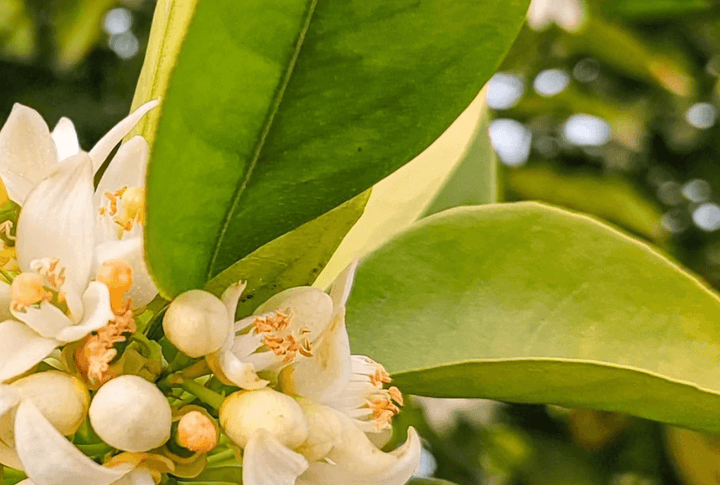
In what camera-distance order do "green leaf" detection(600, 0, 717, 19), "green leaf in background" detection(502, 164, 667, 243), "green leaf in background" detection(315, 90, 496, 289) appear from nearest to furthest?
"green leaf in background" detection(315, 90, 496, 289) < "green leaf" detection(600, 0, 717, 19) < "green leaf in background" detection(502, 164, 667, 243)

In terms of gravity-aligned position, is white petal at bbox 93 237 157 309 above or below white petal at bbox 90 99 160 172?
below

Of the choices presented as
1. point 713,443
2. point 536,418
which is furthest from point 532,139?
point 713,443

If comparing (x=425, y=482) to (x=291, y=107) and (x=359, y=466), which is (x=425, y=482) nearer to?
(x=359, y=466)

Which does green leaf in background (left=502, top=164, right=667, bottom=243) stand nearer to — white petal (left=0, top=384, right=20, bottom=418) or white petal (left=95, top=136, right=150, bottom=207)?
white petal (left=95, top=136, right=150, bottom=207)

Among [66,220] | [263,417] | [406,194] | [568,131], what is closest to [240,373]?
[263,417]

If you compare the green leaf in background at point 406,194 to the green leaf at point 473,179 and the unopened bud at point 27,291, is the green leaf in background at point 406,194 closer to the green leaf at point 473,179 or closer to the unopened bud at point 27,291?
the green leaf at point 473,179

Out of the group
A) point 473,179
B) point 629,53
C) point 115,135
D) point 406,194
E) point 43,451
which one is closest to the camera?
point 43,451

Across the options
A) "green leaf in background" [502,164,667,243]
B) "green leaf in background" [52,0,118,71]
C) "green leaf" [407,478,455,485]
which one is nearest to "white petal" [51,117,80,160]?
"green leaf" [407,478,455,485]

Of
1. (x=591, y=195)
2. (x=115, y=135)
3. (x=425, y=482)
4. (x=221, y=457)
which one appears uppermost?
(x=115, y=135)
